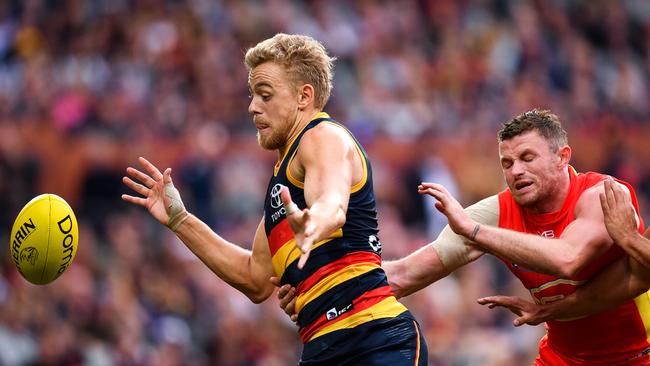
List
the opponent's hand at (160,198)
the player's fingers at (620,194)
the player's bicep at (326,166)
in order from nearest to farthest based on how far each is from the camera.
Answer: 1. the player's bicep at (326,166)
2. the player's fingers at (620,194)
3. the opponent's hand at (160,198)

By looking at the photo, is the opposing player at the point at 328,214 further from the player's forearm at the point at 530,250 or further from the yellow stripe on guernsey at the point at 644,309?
the yellow stripe on guernsey at the point at 644,309

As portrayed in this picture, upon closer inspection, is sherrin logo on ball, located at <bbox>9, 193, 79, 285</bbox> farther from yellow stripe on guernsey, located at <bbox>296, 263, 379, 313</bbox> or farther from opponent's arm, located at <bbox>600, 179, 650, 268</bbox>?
opponent's arm, located at <bbox>600, 179, 650, 268</bbox>

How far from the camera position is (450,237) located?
670cm

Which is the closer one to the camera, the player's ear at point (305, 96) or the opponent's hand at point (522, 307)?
the player's ear at point (305, 96)

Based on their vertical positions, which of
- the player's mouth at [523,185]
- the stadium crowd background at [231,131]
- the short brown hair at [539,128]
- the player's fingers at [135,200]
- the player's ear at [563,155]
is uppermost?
the stadium crowd background at [231,131]

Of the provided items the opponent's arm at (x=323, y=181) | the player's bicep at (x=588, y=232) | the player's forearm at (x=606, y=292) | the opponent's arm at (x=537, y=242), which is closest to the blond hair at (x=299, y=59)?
the opponent's arm at (x=323, y=181)

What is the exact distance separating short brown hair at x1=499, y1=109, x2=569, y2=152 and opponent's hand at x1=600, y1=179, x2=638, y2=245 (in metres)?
0.51

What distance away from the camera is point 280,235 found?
593 cm

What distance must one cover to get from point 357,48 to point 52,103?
16.4ft

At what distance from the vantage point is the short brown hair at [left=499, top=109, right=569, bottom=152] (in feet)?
20.9

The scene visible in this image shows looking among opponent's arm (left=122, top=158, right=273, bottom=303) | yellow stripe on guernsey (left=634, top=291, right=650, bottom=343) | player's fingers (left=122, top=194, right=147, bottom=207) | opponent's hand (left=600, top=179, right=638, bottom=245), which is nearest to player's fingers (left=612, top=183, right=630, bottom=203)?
opponent's hand (left=600, top=179, right=638, bottom=245)

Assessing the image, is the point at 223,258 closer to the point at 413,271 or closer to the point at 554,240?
the point at 413,271

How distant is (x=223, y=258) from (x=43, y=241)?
1154mm

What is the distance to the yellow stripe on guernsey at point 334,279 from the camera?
18.7 ft
